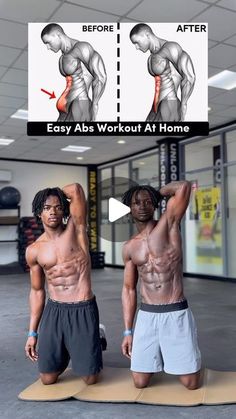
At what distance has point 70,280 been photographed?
8.75ft

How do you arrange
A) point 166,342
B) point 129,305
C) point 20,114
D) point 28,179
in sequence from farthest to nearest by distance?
point 28,179
point 20,114
point 129,305
point 166,342

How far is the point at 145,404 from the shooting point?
7.97 ft

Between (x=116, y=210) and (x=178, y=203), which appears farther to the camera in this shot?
(x=116, y=210)

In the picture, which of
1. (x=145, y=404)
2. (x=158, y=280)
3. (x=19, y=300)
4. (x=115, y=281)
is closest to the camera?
(x=145, y=404)

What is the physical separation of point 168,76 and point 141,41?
311 millimetres

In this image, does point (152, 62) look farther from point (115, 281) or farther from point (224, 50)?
point (115, 281)

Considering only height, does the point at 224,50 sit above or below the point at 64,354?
above

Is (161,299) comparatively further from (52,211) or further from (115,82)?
(115,82)

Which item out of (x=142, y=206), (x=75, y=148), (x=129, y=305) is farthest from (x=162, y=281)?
(x=75, y=148)

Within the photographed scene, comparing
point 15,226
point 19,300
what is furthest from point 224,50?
point 15,226

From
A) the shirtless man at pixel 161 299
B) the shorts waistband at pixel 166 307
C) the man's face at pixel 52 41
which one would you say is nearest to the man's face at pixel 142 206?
the shirtless man at pixel 161 299

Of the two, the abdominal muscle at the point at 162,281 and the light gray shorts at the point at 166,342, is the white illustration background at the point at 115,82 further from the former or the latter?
the light gray shorts at the point at 166,342

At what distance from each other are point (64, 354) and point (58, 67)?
181cm

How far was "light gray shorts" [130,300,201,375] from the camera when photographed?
8.20 feet
